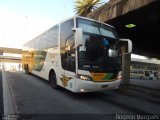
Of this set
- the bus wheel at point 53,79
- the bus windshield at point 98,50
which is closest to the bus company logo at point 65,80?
the bus windshield at point 98,50

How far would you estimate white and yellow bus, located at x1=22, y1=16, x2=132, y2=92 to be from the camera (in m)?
8.79

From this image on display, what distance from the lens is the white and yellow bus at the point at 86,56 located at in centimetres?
879

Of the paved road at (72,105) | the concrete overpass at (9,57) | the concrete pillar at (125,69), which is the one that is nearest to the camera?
the paved road at (72,105)

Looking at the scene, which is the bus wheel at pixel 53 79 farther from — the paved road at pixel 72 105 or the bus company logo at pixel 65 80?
the bus company logo at pixel 65 80

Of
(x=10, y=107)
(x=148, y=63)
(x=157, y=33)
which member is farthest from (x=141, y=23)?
(x=148, y=63)

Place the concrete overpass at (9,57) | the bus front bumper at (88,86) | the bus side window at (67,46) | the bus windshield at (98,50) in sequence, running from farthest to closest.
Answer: the concrete overpass at (9,57) < the bus side window at (67,46) < the bus windshield at (98,50) < the bus front bumper at (88,86)

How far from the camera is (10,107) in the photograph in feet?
24.3

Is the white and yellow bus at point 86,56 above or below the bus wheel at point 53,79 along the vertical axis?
above

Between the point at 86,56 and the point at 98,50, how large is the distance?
598mm

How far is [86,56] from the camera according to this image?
886cm

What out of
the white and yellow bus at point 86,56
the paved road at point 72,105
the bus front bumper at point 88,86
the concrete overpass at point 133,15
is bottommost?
the paved road at point 72,105

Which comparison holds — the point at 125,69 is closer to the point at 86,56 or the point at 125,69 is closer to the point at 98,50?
the point at 98,50

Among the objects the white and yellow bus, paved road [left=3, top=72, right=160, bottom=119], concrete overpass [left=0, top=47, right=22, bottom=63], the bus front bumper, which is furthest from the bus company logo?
concrete overpass [left=0, top=47, right=22, bottom=63]

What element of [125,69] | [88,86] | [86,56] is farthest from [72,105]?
[125,69]
